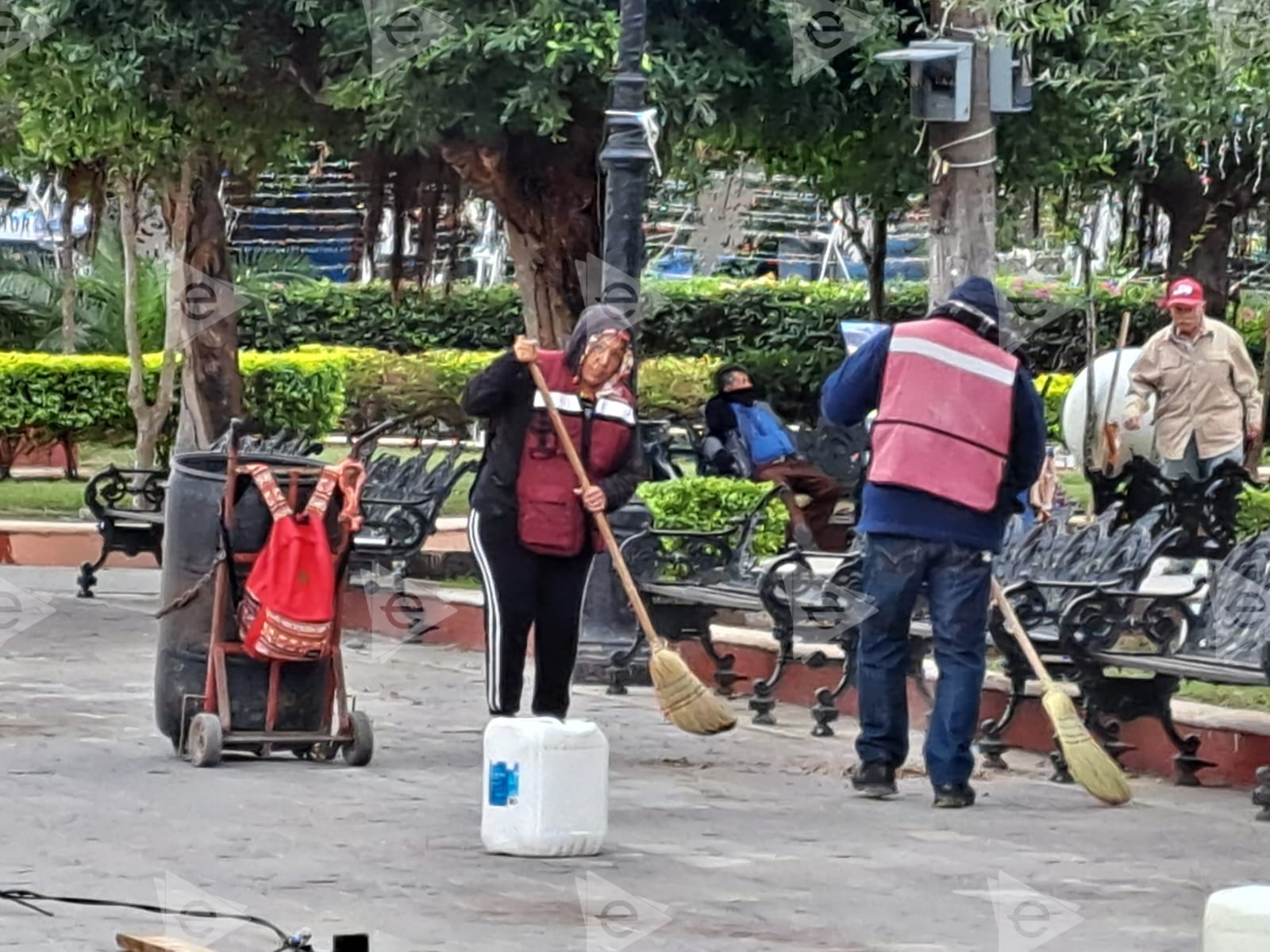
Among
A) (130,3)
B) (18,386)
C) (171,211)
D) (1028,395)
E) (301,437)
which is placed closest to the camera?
(1028,395)

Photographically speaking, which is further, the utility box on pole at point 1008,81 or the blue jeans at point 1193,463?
the blue jeans at point 1193,463

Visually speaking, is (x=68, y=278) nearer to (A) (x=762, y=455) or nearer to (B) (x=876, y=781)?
(A) (x=762, y=455)

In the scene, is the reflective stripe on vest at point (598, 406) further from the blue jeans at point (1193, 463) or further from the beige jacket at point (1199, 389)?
the blue jeans at point (1193, 463)

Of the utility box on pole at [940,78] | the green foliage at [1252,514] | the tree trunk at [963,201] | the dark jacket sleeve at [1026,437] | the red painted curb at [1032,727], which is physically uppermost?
the utility box on pole at [940,78]

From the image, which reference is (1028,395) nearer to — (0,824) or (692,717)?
(692,717)

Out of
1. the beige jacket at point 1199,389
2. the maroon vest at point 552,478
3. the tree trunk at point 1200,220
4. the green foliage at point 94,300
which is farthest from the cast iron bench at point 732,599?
the green foliage at point 94,300

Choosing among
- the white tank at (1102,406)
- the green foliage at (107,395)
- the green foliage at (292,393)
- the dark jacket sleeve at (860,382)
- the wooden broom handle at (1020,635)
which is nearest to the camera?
the dark jacket sleeve at (860,382)

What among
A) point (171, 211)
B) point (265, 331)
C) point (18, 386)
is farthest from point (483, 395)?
point (265, 331)

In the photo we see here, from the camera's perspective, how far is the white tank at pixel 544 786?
24.9ft

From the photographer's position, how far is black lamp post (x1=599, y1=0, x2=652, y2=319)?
11.8 m

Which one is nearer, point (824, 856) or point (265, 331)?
point (824, 856)

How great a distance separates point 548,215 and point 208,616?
6986 millimetres

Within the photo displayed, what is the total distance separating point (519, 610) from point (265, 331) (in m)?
24.6

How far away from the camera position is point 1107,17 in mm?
11211
